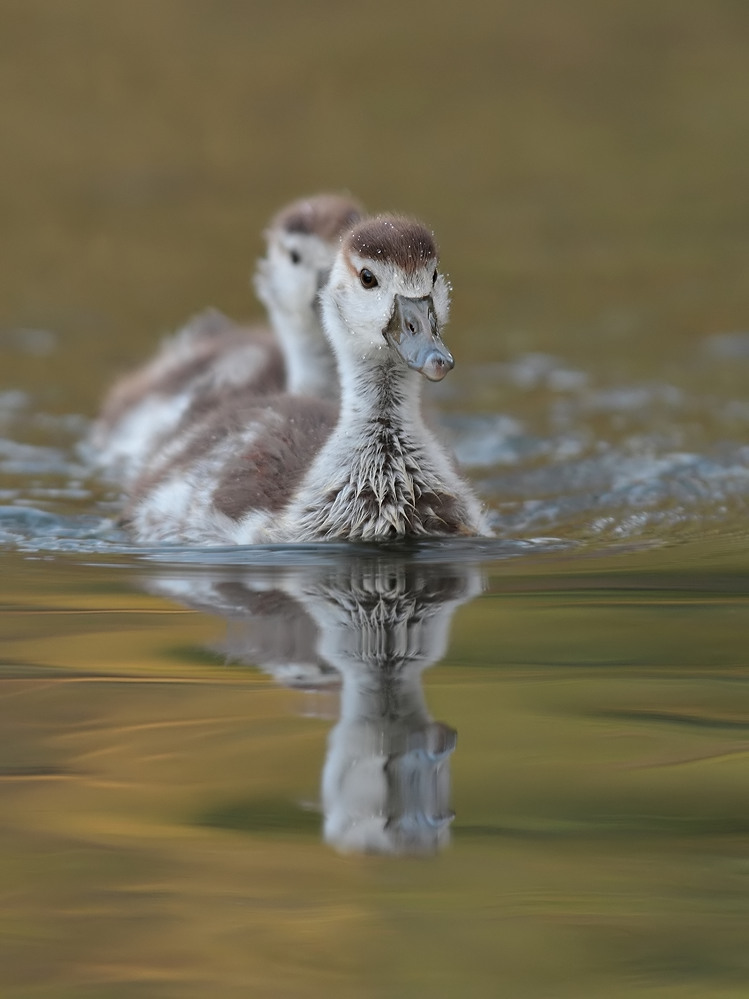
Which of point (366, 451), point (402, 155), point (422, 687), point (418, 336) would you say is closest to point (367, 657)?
point (422, 687)

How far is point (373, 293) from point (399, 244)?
9.1 inches

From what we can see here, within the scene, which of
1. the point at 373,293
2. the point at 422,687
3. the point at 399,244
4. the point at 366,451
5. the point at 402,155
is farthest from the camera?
the point at 402,155

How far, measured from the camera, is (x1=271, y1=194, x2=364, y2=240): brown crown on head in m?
8.50

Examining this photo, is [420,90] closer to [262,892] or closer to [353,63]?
[353,63]

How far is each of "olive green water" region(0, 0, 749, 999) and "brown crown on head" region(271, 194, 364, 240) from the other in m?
1.52

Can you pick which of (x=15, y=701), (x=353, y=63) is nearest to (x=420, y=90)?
(x=353, y=63)

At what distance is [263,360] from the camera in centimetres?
939

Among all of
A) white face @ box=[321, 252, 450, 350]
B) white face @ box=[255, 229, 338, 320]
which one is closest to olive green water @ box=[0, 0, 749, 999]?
white face @ box=[321, 252, 450, 350]

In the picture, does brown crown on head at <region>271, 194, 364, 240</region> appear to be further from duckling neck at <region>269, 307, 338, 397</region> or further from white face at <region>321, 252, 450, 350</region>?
white face at <region>321, 252, 450, 350</region>

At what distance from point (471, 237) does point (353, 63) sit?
11.8 ft

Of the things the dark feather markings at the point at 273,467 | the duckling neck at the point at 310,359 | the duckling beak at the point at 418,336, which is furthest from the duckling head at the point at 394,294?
the duckling neck at the point at 310,359

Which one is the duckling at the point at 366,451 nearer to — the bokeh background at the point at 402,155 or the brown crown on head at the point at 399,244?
the brown crown on head at the point at 399,244

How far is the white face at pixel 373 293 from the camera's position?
236 inches

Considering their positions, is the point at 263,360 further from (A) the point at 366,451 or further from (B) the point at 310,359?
(A) the point at 366,451
